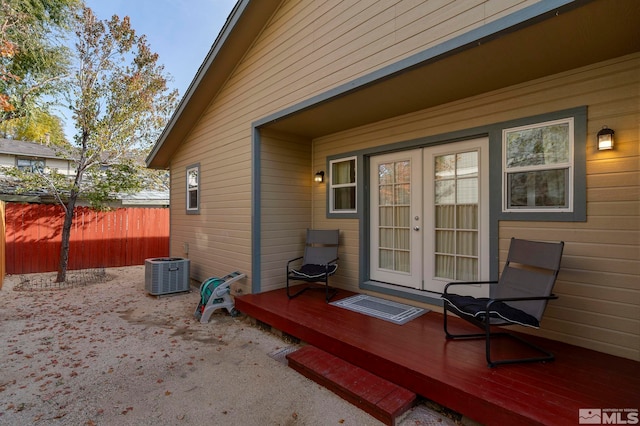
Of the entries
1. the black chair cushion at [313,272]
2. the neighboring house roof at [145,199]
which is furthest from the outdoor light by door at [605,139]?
the neighboring house roof at [145,199]

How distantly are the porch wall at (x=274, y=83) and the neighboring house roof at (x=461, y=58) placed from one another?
0.12m

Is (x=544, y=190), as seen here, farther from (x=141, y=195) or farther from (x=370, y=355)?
(x=141, y=195)

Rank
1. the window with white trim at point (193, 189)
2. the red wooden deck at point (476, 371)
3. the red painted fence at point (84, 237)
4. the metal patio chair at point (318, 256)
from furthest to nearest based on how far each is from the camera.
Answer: the red painted fence at point (84, 237)
the window with white trim at point (193, 189)
the metal patio chair at point (318, 256)
the red wooden deck at point (476, 371)

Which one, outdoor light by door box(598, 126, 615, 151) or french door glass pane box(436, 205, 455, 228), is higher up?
outdoor light by door box(598, 126, 615, 151)

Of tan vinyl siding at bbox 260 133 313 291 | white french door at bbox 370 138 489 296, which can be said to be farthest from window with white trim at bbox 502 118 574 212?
tan vinyl siding at bbox 260 133 313 291

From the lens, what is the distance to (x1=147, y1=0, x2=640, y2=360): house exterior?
105 inches

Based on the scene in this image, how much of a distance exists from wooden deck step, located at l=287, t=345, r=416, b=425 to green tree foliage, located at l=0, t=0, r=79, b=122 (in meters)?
9.23

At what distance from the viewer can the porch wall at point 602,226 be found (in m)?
2.66

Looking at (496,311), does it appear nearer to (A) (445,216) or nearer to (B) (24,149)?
(A) (445,216)

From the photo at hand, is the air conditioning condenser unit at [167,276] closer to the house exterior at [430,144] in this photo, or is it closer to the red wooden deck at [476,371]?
the house exterior at [430,144]

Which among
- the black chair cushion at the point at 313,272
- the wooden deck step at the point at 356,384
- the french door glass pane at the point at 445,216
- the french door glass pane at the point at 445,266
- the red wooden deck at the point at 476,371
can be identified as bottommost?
the wooden deck step at the point at 356,384

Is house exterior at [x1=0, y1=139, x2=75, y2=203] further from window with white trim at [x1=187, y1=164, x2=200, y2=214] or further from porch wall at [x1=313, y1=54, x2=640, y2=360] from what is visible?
porch wall at [x1=313, y1=54, x2=640, y2=360]

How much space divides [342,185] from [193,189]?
369 cm

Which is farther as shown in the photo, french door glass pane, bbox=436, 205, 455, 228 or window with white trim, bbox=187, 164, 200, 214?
window with white trim, bbox=187, 164, 200, 214
